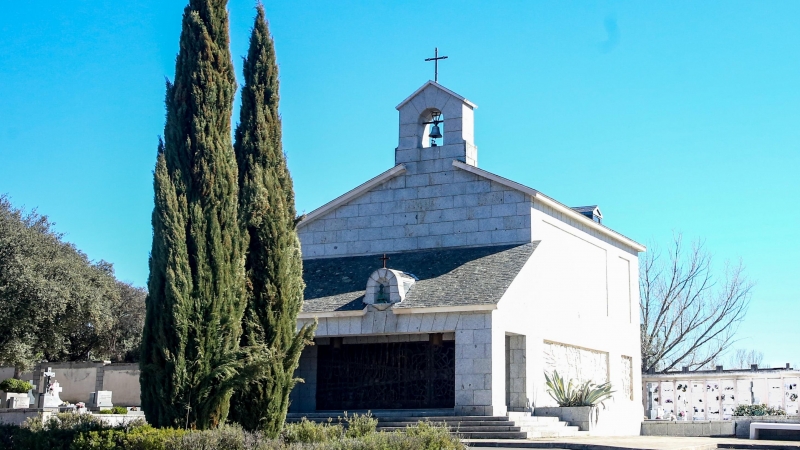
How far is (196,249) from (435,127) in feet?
50.3

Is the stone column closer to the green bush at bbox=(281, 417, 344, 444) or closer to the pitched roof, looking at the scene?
the pitched roof

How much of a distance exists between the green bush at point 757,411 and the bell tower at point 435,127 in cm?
1255

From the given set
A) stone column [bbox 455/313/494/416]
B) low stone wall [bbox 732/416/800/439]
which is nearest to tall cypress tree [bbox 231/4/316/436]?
stone column [bbox 455/313/494/416]

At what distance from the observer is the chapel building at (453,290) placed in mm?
24531

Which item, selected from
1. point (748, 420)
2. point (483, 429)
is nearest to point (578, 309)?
point (748, 420)

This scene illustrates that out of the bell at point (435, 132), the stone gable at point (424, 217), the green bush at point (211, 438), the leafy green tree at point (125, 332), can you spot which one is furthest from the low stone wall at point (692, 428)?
the leafy green tree at point (125, 332)

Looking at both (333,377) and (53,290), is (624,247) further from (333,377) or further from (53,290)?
(53,290)

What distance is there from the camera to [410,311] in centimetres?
2456

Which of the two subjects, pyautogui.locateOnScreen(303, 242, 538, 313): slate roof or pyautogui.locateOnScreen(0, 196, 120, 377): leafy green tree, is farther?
pyautogui.locateOnScreen(0, 196, 120, 377): leafy green tree

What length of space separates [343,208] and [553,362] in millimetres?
8827

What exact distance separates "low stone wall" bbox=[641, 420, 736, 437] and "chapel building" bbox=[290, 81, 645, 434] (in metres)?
0.57

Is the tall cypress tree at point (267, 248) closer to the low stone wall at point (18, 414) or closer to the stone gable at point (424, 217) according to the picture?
the stone gable at point (424, 217)

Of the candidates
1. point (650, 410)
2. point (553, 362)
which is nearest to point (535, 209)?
point (553, 362)

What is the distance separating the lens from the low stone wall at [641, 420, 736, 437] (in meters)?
28.0
